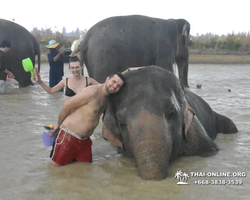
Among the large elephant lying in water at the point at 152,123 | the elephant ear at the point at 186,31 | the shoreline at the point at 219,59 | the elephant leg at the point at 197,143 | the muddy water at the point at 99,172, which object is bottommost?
the shoreline at the point at 219,59

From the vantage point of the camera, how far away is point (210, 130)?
530 cm

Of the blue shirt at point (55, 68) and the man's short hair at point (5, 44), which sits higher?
the man's short hair at point (5, 44)

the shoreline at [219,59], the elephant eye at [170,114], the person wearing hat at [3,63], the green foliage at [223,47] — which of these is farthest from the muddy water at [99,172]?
the green foliage at [223,47]

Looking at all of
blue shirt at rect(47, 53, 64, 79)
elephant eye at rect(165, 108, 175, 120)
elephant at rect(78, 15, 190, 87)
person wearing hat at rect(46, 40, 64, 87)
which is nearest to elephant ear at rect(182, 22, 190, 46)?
elephant at rect(78, 15, 190, 87)

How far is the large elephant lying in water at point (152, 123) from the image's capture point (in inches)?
140

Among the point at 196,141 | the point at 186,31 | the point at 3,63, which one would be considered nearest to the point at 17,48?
the point at 3,63

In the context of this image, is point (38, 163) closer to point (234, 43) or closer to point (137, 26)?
point (137, 26)

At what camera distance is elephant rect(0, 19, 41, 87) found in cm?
1128

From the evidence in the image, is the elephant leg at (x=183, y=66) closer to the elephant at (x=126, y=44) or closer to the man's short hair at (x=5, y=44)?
the elephant at (x=126, y=44)

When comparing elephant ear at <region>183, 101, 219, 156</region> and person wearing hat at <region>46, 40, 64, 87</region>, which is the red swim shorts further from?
person wearing hat at <region>46, 40, 64, 87</region>

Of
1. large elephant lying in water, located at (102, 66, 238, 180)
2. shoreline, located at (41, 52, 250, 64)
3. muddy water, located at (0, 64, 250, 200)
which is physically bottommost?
shoreline, located at (41, 52, 250, 64)

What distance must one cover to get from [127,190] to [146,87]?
1.04 m

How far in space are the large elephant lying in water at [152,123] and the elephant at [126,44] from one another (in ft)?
11.3

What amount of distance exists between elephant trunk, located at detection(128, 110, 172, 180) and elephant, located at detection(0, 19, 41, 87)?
8339 mm
